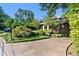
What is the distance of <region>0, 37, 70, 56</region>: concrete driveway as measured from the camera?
5301 mm

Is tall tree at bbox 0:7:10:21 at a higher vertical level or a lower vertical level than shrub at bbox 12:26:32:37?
higher

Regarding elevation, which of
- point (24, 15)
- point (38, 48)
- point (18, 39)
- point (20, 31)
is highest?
point (24, 15)

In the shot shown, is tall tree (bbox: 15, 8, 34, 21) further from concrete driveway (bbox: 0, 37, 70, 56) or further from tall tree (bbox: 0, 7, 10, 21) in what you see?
concrete driveway (bbox: 0, 37, 70, 56)

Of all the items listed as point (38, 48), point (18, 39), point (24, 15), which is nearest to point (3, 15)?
point (24, 15)

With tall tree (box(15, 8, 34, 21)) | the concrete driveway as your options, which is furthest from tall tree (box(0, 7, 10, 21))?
the concrete driveway

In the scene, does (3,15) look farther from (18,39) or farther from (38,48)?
(38,48)

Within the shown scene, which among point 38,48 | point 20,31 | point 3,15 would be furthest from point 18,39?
point 3,15

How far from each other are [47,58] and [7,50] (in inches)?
27.1

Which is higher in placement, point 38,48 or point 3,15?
point 3,15

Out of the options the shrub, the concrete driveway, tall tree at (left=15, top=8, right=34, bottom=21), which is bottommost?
the concrete driveway

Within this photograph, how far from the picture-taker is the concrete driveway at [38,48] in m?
5.30

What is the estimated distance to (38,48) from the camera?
5324 mm

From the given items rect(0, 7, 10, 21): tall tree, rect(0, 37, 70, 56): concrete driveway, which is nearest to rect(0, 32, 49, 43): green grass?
rect(0, 37, 70, 56): concrete driveway

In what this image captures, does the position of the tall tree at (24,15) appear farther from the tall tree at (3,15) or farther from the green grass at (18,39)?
the green grass at (18,39)
